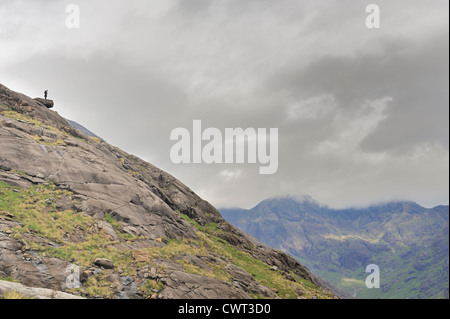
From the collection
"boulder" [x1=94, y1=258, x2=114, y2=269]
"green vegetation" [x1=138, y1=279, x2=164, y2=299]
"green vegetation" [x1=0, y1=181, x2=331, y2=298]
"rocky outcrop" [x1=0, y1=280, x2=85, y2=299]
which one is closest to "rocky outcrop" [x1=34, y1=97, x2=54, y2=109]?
"green vegetation" [x1=0, y1=181, x2=331, y2=298]

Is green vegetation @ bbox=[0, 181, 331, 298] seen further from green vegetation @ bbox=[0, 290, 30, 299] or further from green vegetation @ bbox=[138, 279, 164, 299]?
green vegetation @ bbox=[0, 290, 30, 299]

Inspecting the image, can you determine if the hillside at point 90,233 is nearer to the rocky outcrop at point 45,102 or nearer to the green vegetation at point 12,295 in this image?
the rocky outcrop at point 45,102

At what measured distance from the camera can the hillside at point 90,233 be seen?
28578mm

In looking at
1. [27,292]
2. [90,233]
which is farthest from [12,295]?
[90,233]

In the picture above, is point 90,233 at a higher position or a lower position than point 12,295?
higher

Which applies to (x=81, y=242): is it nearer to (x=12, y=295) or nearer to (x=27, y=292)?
(x=27, y=292)

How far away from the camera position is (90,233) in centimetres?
3544

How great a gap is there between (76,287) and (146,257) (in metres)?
8.80

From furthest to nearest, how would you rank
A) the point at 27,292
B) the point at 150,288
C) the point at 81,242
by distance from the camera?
the point at 81,242 < the point at 150,288 < the point at 27,292

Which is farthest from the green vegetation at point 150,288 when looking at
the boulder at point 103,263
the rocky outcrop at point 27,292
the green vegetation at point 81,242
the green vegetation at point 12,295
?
the green vegetation at point 12,295

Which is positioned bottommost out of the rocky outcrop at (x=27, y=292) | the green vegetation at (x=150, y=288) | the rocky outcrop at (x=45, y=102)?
the green vegetation at (x=150, y=288)
